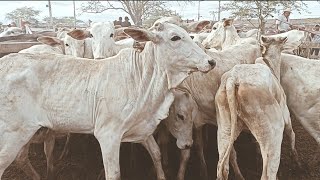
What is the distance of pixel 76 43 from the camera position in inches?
259

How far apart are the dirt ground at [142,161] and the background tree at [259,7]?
575cm

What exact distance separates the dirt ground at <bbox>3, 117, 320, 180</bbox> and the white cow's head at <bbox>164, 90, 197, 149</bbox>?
684 mm

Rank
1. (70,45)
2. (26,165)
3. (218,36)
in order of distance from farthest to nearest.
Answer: (218,36) → (70,45) → (26,165)

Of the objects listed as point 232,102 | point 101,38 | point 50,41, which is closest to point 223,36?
point 101,38

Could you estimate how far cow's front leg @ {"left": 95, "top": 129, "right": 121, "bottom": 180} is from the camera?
3.78 meters

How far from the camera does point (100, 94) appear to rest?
3861 mm

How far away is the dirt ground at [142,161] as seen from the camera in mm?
5219

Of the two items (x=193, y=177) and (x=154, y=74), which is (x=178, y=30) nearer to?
(x=154, y=74)

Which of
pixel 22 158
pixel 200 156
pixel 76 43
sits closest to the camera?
pixel 22 158

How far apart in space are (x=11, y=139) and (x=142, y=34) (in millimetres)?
1571

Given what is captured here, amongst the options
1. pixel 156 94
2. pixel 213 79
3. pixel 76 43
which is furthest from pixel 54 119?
pixel 76 43

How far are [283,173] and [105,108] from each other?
8.31ft

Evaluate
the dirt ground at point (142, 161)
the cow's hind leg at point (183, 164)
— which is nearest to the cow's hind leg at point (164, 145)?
the dirt ground at point (142, 161)

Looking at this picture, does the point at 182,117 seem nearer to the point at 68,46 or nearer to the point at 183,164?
the point at 183,164
